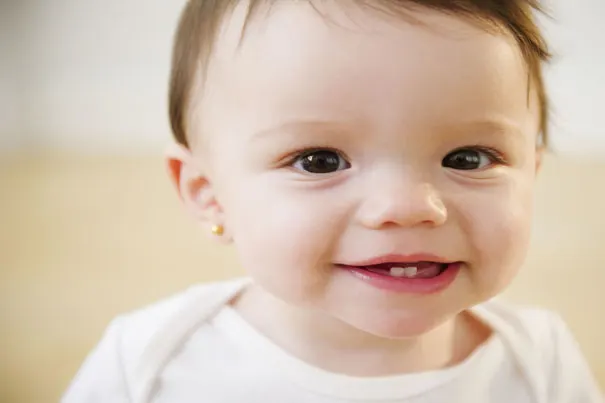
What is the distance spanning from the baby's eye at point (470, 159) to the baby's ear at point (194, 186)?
0.23 meters

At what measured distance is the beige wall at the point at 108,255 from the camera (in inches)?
38.0

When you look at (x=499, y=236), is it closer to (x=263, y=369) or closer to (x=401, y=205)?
(x=401, y=205)

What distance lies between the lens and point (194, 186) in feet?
2.31

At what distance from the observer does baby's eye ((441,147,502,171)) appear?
576 mm

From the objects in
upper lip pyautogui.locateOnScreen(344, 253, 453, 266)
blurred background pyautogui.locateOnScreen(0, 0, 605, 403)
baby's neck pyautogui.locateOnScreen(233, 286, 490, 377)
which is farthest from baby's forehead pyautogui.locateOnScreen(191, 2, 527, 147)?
blurred background pyautogui.locateOnScreen(0, 0, 605, 403)

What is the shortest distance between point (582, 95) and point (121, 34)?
74 centimetres

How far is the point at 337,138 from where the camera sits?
0.54 m

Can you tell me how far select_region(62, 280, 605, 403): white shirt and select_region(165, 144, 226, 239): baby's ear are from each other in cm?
12

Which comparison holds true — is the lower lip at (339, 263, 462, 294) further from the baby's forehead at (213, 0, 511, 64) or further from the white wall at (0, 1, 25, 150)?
the white wall at (0, 1, 25, 150)

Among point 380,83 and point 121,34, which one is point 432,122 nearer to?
point 380,83

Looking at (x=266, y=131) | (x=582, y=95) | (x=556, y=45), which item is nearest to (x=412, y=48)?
(x=266, y=131)

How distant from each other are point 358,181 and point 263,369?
25 centimetres

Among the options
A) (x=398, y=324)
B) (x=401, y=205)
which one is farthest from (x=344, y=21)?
(x=398, y=324)

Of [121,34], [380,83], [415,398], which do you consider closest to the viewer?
[380,83]
